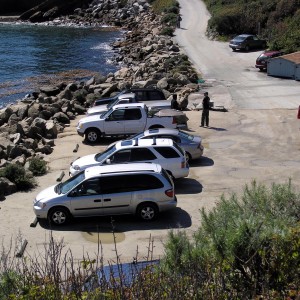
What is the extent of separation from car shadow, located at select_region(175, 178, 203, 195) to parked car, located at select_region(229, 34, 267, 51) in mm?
31436

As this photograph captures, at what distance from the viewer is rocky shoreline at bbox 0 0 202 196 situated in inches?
990

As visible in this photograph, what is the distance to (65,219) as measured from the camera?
53.5 ft

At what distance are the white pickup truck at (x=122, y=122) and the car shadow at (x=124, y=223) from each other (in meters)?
8.53

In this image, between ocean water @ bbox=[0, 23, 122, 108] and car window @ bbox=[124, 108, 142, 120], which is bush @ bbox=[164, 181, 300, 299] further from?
ocean water @ bbox=[0, 23, 122, 108]

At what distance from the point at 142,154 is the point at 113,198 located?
3.26 metres

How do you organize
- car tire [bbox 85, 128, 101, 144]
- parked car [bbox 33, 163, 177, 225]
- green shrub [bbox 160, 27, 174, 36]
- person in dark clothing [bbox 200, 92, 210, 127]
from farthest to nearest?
green shrub [bbox 160, 27, 174, 36] → person in dark clothing [bbox 200, 92, 210, 127] → car tire [bbox 85, 128, 101, 144] → parked car [bbox 33, 163, 177, 225]

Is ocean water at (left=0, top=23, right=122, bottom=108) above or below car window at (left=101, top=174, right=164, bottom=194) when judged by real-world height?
below

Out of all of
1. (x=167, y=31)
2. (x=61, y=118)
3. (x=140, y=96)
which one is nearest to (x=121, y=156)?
(x=140, y=96)

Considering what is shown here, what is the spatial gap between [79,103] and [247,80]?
1104cm

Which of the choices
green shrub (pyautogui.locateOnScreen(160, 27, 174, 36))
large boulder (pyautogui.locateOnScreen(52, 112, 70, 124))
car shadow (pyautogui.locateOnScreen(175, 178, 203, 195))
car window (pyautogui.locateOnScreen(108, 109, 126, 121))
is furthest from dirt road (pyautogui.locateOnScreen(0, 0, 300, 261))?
green shrub (pyautogui.locateOnScreen(160, 27, 174, 36))

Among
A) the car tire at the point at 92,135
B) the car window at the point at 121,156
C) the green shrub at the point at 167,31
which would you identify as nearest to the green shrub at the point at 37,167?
the car window at the point at 121,156

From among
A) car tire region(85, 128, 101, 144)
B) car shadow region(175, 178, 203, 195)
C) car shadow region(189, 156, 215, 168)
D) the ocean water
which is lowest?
the ocean water

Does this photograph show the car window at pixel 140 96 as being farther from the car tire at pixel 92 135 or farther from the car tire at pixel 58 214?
the car tire at pixel 58 214

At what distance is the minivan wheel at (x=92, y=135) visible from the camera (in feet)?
83.7
